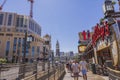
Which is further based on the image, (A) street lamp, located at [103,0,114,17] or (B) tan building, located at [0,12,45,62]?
(B) tan building, located at [0,12,45,62]

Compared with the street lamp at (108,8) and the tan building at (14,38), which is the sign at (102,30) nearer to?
the street lamp at (108,8)

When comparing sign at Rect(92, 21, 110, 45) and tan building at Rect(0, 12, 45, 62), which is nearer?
sign at Rect(92, 21, 110, 45)

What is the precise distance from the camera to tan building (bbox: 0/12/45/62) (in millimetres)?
86812

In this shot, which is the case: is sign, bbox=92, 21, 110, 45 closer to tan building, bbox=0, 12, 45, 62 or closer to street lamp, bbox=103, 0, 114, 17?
street lamp, bbox=103, 0, 114, 17

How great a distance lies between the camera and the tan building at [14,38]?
86812mm

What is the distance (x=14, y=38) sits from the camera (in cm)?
8956

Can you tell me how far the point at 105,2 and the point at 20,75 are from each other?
1094cm

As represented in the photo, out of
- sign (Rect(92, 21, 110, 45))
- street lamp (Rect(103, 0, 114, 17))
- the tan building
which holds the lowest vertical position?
A: sign (Rect(92, 21, 110, 45))

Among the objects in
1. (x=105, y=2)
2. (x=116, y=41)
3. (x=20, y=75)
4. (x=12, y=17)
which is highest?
(x=12, y=17)

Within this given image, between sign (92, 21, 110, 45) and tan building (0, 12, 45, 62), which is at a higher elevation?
tan building (0, 12, 45, 62)

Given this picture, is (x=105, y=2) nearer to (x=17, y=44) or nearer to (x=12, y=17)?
(x=17, y=44)

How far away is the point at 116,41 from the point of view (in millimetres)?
11078

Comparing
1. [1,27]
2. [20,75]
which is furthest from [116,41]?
[1,27]

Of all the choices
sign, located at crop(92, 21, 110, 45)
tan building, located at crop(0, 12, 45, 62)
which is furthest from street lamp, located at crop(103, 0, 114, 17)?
tan building, located at crop(0, 12, 45, 62)
